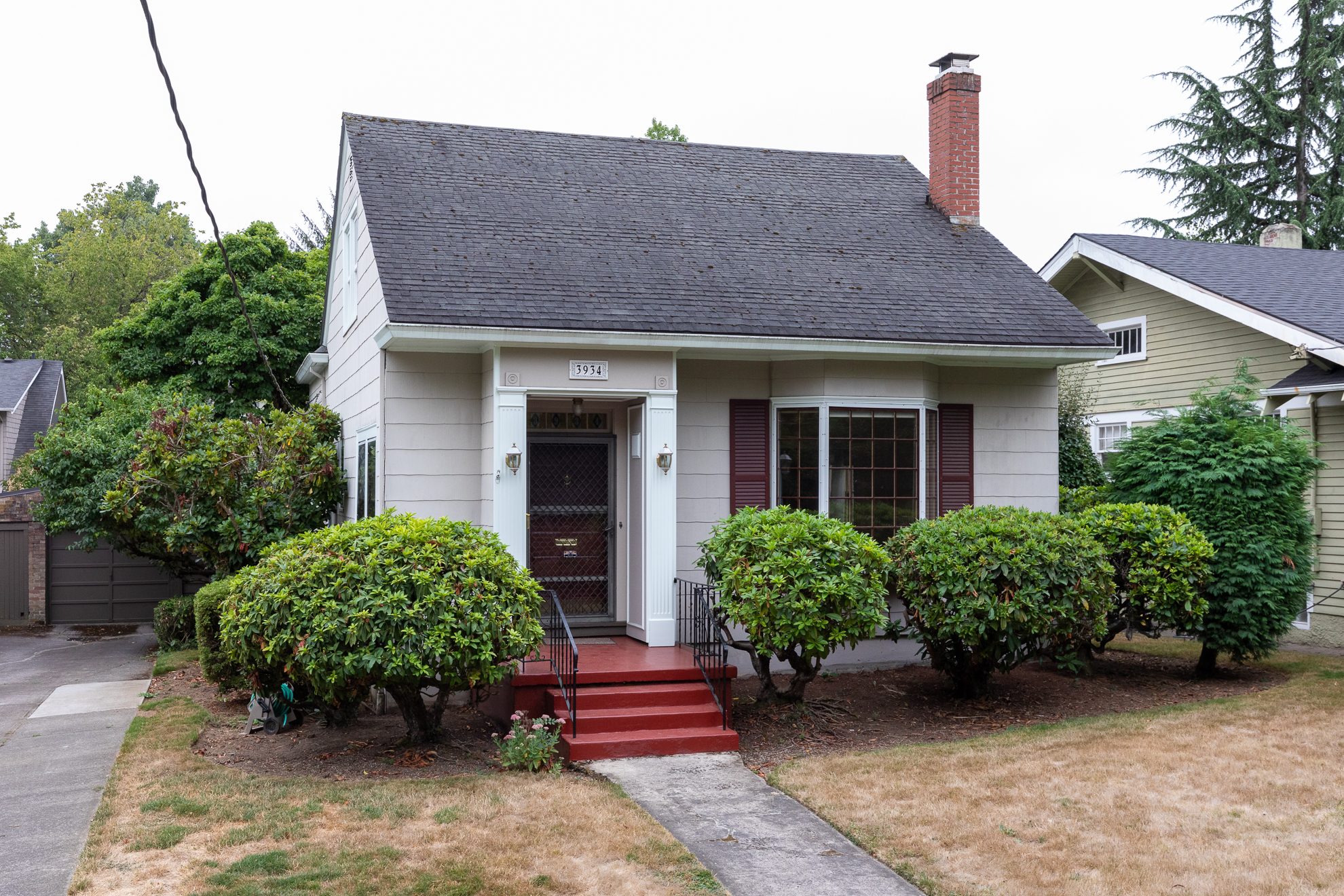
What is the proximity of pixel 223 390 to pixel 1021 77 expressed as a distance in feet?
55.7

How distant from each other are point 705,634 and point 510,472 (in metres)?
2.22

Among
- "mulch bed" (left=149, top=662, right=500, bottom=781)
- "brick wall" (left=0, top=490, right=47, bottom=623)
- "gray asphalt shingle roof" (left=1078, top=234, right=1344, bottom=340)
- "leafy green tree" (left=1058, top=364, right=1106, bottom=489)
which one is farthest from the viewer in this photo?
Answer: "brick wall" (left=0, top=490, right=47, bottom=623)

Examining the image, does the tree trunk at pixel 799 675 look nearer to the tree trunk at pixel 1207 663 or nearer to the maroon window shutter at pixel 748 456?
the maroon window shutter at pixel 748 456

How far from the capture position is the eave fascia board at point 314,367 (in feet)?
45.6

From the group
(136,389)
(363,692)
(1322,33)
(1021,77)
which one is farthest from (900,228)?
(1322,33)

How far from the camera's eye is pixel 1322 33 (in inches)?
998

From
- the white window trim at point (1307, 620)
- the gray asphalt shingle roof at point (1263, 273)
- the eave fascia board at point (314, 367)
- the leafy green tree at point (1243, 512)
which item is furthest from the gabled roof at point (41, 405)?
the white window trim at point (1307, 620)

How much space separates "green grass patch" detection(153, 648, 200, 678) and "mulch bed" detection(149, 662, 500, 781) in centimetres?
269

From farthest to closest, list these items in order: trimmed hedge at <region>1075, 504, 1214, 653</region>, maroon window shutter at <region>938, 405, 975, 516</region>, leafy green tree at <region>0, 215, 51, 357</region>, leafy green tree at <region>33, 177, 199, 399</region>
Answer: leafy green tree at <region>0, 215, 51, 357</region> → leafy green tree at <region>33, 177, 199, 399</region> → maroon window shutter at <region>938, 405, 975, 516</region> → trimmed hedge at <region>1075, 504, 1214, 653</region>

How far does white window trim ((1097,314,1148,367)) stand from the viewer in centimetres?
1527

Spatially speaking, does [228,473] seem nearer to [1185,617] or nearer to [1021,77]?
[1185,617]

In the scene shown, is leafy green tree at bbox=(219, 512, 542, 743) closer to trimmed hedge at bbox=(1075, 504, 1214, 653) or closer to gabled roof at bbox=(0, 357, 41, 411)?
trimmed hedge at bbox=(1075, 504, 1214, 653)

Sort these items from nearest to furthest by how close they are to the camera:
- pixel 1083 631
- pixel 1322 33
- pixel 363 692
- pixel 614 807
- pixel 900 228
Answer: pixel 614 807 < pixel 363 692 < pixel 1083 631 < pixel 900 228 < pixel 1322 33

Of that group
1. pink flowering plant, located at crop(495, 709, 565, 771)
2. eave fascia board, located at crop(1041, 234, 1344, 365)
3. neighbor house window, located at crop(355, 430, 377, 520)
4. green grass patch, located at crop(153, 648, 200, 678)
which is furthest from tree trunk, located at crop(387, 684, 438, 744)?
eave fascia board, located at crop(1041, 234, 1344, 365)
